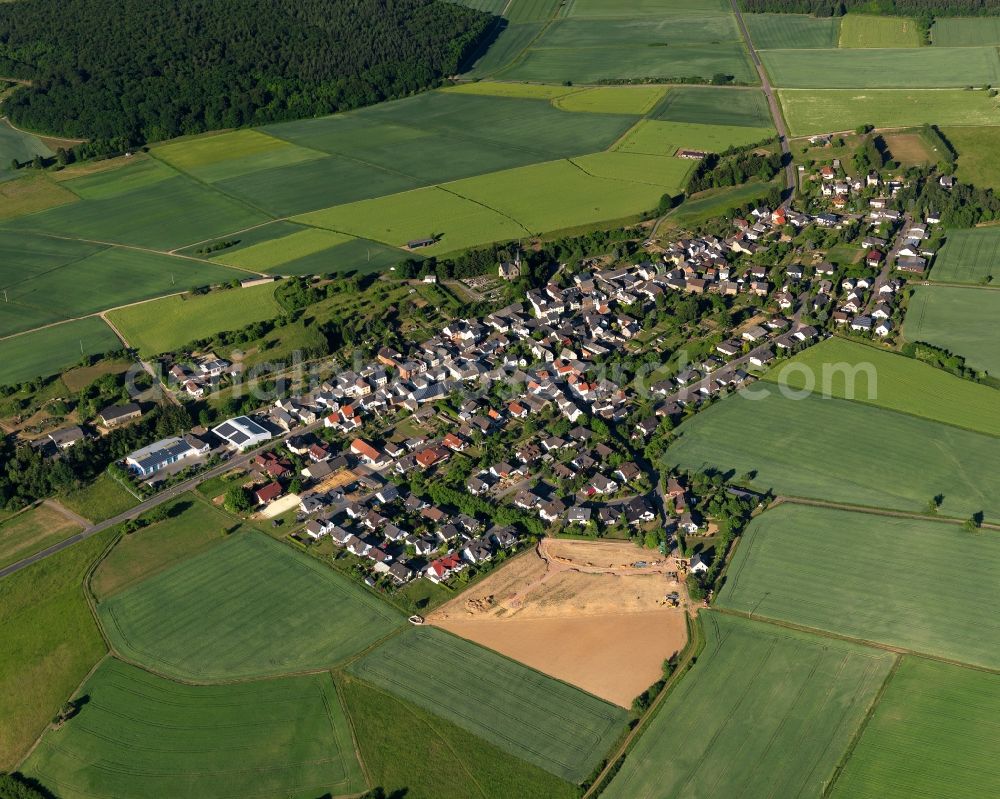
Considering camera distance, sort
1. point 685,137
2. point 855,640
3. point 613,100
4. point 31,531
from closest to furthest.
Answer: point 855,640 < point 31,531 < point 685,137 < point 613,100

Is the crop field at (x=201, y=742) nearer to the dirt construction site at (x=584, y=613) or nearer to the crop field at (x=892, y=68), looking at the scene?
the dirt construction site at (x=584, y=613)

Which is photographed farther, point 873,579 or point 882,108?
point 882,108

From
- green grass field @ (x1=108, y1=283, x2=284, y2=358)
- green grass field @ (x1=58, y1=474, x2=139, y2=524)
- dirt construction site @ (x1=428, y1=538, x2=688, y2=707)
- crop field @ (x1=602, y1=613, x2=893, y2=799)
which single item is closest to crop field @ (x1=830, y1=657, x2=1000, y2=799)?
crop field @ (x1=602, y1=613, x2=893, y2=799)

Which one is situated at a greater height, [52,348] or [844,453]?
[52,348]

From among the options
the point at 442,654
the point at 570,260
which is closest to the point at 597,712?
the point at 442,654

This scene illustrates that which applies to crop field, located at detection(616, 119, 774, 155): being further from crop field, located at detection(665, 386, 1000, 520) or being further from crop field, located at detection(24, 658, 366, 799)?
crop field, located at detection(24, 658, 366, 799)

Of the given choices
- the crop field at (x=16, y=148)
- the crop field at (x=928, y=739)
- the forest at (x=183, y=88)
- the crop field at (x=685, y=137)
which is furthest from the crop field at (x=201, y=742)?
the forest at (x=183, y=88)

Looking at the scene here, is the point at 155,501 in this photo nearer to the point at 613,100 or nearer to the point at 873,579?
the point at 873,579

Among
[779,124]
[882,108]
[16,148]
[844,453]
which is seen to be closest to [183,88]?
[16,148]
